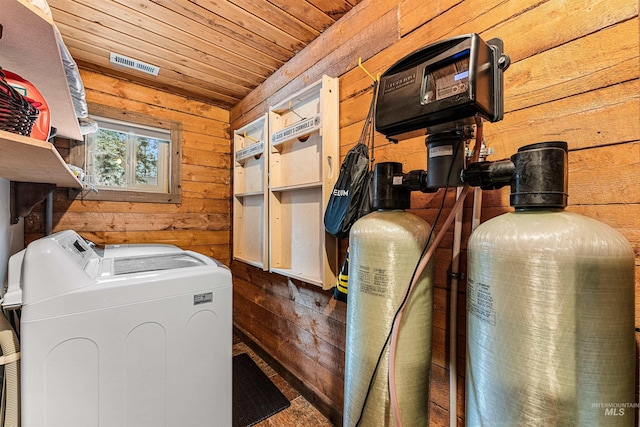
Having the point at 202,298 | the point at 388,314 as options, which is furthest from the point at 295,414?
the point at 388,314

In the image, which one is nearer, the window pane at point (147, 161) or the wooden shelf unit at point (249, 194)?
the wooden shelf unit at point (249, 194)

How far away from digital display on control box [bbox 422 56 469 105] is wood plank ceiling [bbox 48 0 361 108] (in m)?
1.09

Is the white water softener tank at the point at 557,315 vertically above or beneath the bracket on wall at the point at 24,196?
beneath

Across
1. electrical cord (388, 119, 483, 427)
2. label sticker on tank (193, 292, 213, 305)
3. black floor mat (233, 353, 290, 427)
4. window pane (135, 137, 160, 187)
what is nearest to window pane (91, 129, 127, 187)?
window pane (135, 137, 160, 187)

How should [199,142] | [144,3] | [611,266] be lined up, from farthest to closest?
1. [199,142]
2. [144,3]
3. [611,266]

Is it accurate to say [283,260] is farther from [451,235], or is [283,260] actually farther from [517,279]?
[517,279]

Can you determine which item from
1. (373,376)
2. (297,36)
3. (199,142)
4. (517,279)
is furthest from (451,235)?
(199,142)

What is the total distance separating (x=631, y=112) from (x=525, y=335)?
679 mm

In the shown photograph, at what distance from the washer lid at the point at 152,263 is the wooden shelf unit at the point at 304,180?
594mm

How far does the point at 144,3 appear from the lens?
142 centimetres

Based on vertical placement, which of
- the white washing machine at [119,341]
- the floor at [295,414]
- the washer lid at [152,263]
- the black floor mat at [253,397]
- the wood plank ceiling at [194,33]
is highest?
the wood plank ceiling at [194,33]

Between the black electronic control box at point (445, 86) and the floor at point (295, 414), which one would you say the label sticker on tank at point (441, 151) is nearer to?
the black electronic control box at point (445, 86)

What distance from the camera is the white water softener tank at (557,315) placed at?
1.76ft

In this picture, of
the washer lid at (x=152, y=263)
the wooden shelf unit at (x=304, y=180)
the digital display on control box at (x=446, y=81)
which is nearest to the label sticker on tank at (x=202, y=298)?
the washer lid at (x=152, y=263)
